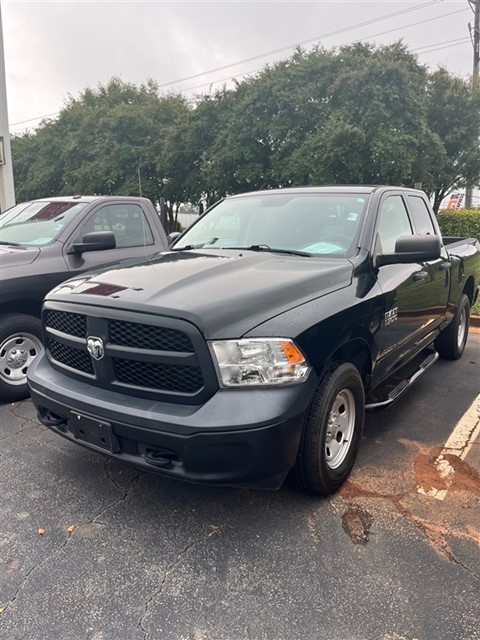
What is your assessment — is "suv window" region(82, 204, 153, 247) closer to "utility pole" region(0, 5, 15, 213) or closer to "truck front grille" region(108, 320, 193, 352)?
"truck front grille" region(108, 320, 193, 352)

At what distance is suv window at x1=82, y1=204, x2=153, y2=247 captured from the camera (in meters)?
5.19

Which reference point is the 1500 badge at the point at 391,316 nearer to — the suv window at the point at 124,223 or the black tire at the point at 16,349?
the black tire at the point at 16,349

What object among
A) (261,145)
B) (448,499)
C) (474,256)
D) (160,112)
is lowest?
(448,499)

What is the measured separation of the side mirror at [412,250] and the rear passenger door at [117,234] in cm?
268

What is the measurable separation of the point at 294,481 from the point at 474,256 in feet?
14.0

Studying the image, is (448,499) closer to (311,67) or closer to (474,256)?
(474,256)

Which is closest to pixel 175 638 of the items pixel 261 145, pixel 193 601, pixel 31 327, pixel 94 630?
pixel 193 601

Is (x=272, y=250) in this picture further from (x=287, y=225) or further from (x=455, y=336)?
(x=455, y=336)

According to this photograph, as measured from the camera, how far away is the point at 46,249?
4652 millimetres

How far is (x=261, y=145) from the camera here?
1798 centimetres

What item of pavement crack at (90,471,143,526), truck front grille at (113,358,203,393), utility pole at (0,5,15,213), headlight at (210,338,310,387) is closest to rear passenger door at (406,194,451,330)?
headlight at (210,338,310,387)

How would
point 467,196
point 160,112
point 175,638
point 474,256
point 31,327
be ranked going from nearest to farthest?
point 175,638, point 31,327, point 474,256, point 467,196, point 160,112

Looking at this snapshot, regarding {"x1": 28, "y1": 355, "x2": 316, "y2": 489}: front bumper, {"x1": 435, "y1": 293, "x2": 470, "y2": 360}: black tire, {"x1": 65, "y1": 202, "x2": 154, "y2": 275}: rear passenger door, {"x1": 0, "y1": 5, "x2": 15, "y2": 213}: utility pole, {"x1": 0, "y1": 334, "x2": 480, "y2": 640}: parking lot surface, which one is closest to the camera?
{"x1": 0, "y1": 334, "x2": 480, "y2": 640}: parking lot surface

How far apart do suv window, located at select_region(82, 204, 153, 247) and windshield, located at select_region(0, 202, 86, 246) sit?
0.22 metres
